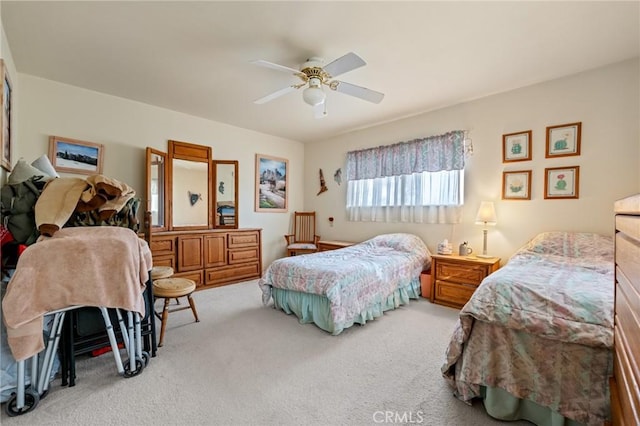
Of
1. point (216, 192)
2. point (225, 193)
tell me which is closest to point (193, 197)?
point (216, 192)

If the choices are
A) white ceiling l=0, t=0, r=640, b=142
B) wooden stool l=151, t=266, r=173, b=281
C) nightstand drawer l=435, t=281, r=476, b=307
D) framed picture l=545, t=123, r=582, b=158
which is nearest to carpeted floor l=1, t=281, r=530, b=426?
wooden stool l=151, t=266, r=173, b=281

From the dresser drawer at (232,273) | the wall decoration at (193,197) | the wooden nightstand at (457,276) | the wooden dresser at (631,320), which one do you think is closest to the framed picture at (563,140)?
the wooden nightstand at (457,276)

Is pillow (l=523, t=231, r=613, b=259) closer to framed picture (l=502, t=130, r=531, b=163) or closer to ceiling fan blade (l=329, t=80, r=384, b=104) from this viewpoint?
framed picture (l=502, t=130, r=531, b=163)

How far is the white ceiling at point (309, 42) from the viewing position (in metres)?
2.00

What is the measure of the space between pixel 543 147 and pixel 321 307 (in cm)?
302

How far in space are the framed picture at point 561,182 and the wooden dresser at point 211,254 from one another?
13.1ft

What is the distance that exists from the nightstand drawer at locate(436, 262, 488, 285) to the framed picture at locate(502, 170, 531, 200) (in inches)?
37.3

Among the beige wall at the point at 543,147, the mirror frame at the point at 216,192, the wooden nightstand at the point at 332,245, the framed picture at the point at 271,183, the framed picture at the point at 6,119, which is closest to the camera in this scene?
the framed picture at the point at 6,119

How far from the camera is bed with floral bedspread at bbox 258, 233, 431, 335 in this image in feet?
8.62

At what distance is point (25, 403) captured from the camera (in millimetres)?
1577

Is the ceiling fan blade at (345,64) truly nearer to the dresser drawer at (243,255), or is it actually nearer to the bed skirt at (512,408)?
the bed skirt at (512,408)

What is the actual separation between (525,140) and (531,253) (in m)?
1.34

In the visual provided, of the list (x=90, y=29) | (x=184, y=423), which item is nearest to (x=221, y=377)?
(x=184, y=423)

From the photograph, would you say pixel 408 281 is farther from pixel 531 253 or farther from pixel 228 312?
pixel 228 312
